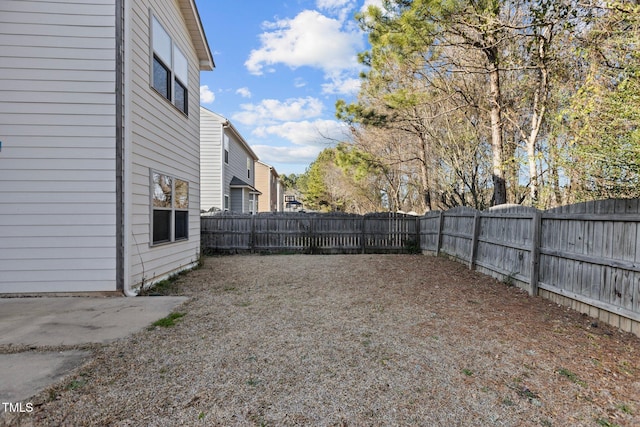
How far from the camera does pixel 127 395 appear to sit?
226cm

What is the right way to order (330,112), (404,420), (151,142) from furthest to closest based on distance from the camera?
1. (330,112)
2. (151,142)
3. (404,420)

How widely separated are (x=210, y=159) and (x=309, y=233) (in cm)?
627

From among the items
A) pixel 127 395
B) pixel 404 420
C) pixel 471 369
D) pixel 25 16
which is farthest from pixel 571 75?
pixel 25 16

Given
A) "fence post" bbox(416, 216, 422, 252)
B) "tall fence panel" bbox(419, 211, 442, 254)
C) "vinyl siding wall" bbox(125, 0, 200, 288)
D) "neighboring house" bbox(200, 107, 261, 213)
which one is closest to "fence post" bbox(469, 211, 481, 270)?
"tall fence panel" bbox(419, 211, 442, 254)

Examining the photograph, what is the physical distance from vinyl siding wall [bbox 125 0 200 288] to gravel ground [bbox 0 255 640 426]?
1.54 meters

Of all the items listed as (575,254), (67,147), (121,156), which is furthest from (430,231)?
(67,147)

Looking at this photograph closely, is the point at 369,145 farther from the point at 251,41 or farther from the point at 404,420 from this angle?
the point at 404,420

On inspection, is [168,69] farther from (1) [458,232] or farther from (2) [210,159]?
(2) [210,159]

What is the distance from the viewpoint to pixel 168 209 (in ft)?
20.6

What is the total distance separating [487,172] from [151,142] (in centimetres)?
959

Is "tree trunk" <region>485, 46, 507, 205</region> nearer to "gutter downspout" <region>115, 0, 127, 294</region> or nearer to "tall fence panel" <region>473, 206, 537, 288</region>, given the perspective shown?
"tall fence panel" <region>473, 206, 537, 288</region>

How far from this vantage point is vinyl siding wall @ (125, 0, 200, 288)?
495cm

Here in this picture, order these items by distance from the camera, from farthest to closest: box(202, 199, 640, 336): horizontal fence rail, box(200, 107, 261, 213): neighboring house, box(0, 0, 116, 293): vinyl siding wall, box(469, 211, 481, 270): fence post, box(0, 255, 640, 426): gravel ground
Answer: box(200, 107, 261, 213): neighboring house
box(469, 211, 481, 270): fence post
box(0, 0, 116, 293): vinyl siding wall
box(202, 199, 640, 336): horizontal fence rail
box(0, 255, 640, 426): gravel ground

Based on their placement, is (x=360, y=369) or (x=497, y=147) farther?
(x=497, y=147)
